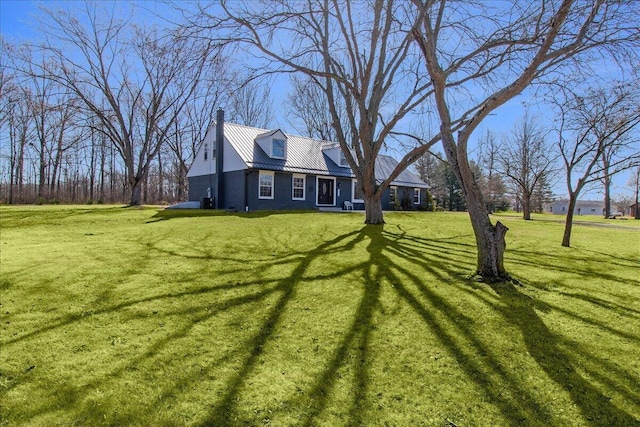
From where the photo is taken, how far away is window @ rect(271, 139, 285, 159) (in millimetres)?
19484

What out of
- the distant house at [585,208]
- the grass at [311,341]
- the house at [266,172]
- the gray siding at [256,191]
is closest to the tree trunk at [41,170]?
the house at [266,172]

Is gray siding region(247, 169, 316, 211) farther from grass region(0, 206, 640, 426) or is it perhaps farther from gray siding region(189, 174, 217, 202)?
grass region(0, 206, 640, 426)

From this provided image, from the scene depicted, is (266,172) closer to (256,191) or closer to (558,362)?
(256,191)

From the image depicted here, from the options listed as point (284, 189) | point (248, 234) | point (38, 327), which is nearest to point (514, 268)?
point (248, 234)

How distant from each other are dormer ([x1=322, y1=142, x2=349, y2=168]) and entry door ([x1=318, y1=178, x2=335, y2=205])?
64.9 inches

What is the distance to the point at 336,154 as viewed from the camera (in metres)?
22.3

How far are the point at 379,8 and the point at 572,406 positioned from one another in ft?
27.0

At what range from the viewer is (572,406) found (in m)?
2.65

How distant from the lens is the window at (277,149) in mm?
19484

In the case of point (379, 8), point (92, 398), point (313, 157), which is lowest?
point (92, 398)

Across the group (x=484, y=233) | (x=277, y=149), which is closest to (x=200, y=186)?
A: (x=277, y=149)

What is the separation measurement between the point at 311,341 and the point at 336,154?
63.6ft

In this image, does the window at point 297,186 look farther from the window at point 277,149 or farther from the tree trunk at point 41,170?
the tree trunk at point 41,170

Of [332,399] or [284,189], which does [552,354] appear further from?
[284,189]
